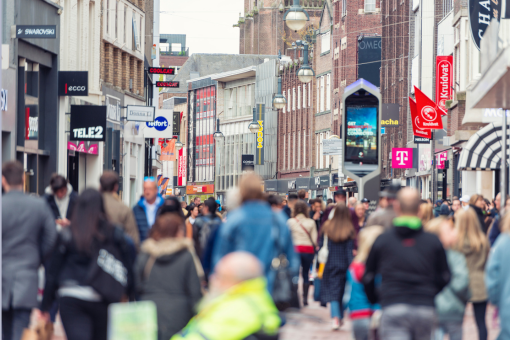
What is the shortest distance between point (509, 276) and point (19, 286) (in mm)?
3841

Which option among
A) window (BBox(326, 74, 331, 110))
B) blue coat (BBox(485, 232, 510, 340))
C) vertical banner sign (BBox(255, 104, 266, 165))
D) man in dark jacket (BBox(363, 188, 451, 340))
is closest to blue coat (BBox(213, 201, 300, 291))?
man in dark jacket (BBox(363, 188, 451, 340))

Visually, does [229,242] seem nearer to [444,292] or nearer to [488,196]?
[444,292]

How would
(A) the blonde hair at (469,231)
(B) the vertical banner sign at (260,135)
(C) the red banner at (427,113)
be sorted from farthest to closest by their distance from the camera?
(B) the vertical banner sign at (260,135) → (C) the red banner at (427,113) → (A) the blonde hair at (469,231)

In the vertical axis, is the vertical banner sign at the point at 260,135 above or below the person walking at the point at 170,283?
above

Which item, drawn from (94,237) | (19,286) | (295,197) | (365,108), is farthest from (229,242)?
(365,108)

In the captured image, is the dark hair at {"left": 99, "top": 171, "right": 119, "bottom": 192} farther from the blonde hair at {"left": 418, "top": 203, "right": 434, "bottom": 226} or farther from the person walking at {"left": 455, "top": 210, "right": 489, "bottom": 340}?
the blonde hair at {"left": 418, "top": 203, "right": 434, "bottom": 226}

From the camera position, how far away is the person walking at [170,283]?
723 centimetres

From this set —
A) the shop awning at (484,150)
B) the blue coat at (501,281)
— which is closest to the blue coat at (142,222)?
the blue coat at (501,281)

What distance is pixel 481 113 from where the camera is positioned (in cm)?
2686

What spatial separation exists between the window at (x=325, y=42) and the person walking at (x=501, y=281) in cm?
7075

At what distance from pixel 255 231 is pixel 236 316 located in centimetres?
284

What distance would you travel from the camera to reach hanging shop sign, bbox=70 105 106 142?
26281 mm

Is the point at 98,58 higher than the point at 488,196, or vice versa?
the point at 98,58

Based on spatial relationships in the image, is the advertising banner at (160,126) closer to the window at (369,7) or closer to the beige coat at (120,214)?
the beige coat at (120,214)
